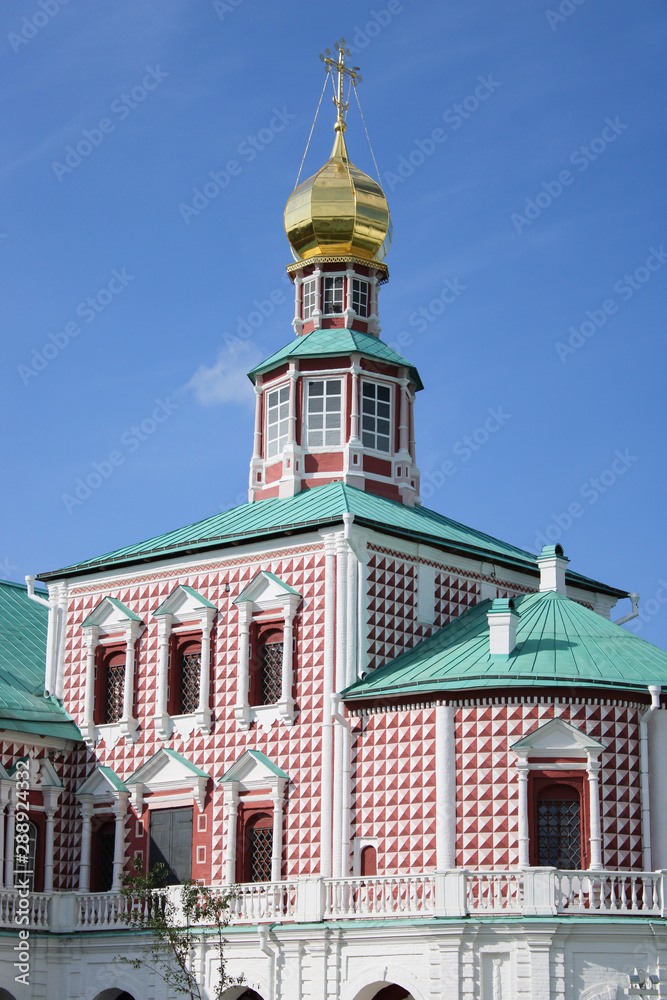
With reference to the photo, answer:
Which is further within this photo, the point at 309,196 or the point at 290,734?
the point at 309,196

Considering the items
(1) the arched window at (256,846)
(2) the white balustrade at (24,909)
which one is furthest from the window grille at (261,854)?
(2) the white balustrade at (24,909)

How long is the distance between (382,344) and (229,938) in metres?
→ 15.9

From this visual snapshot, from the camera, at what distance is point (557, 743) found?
30547 mm

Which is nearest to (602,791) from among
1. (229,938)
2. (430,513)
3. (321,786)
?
(321,786)

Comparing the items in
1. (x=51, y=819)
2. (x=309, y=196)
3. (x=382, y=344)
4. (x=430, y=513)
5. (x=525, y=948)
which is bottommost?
(x=525, y=948)

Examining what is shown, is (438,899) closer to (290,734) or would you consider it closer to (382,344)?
(290,734)

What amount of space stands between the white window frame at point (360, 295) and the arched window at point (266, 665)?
10.4 meters

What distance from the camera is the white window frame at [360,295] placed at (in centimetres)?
4222

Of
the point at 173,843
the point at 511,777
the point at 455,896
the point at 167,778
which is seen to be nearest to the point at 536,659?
the point at 511,777

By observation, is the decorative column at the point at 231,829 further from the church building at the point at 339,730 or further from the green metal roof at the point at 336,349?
the green metal roof at the point at 336,349

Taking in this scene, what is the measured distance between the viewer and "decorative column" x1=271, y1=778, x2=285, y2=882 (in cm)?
3325

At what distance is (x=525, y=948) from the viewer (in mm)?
28438

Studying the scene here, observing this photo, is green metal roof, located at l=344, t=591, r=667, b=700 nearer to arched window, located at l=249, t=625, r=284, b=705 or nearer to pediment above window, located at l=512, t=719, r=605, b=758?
pediment above window, located at l=512, t=719, r=605, b=758

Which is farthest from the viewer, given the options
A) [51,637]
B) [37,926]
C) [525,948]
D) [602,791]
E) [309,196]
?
[309,196]
